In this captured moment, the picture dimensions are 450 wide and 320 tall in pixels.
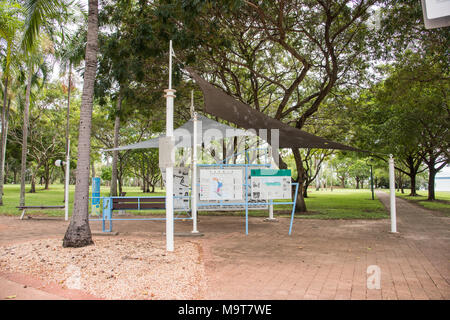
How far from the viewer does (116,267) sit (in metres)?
4.00

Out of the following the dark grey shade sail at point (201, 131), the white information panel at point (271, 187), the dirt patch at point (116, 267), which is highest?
the dark grey shade sail at point (201, 131)

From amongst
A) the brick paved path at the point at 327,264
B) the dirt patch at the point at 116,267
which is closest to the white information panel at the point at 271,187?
the brick paved path at the point at 327,264

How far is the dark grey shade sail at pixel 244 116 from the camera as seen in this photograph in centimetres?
612

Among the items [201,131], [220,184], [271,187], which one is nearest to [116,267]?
[220,184]

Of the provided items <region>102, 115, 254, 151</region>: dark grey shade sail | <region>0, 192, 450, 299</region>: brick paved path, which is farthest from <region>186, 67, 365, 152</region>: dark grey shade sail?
<region>0, 192, 450, 299</region>: brick paved path

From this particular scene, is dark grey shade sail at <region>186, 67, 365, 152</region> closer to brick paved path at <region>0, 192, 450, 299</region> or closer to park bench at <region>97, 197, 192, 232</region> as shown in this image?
brick paved path at <region>0, 192, 450, 299</region>

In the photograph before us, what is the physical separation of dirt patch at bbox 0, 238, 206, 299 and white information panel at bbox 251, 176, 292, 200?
2.03 meters

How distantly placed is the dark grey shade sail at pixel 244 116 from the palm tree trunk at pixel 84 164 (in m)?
1.67

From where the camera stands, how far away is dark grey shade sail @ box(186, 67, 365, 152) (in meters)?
6.12

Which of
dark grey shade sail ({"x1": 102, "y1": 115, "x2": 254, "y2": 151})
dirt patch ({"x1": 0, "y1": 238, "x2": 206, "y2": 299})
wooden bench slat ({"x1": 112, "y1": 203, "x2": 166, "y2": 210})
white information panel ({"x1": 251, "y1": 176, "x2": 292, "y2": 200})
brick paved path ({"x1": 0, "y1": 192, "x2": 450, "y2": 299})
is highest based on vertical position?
dark grey shade sail ({"x1": 102, "y1": 115, "x2": 254, "y2": 151})

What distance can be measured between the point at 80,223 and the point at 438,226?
8427 mm

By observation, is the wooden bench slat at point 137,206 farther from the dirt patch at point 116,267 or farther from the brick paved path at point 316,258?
the dirt patch at point 116,267

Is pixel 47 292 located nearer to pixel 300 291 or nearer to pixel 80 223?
pixel 80 223
